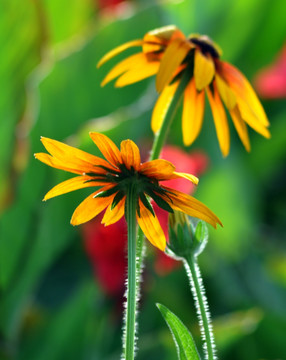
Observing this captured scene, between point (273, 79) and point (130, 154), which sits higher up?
point (273, 79)

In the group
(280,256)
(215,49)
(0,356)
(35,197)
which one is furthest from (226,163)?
(215,49)

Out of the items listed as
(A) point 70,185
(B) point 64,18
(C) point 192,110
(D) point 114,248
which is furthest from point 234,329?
(B) point 64,18

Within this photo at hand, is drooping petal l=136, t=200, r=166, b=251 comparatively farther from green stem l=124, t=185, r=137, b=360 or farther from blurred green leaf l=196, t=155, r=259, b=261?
blurred green leaf l=196, t=155, r=259, b=261

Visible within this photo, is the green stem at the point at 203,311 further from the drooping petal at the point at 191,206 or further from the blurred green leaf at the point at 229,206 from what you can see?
the blurred green leaf at the point at 229,206

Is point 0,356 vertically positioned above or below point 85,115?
below

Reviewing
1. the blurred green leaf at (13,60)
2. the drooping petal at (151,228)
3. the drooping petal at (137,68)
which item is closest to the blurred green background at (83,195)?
the blurred green leaf at (13,60)

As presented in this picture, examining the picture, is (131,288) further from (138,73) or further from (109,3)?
(109,3)

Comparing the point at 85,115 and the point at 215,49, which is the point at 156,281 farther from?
the point at 215,49
